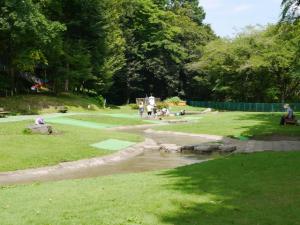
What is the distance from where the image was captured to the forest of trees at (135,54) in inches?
1737

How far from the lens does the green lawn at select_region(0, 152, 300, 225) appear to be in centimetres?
834

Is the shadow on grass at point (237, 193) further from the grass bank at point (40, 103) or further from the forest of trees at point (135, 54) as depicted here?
the grass bank at point (40, 103)

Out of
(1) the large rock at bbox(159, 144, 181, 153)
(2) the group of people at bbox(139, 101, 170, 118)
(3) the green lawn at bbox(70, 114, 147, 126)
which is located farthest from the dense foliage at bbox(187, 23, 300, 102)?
(1) the large rock at bbox(159, 144, 181, 153)

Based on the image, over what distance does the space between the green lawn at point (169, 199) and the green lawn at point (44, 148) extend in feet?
17.8

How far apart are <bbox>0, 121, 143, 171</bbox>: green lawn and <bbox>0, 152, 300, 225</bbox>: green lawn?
543cm

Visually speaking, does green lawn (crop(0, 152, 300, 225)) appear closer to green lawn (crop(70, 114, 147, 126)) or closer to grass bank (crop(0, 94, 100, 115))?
green lawn (crop(70, 114, 147, 126))

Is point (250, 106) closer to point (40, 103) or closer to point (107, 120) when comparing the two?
point (40, 103)

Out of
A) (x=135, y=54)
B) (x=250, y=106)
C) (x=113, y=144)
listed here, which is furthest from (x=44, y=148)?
(x=135, y=54)

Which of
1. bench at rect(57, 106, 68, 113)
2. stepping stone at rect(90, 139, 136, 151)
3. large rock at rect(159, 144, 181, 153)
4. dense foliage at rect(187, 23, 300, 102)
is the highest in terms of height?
dense foliage at rect(187, 23, 300, 102)

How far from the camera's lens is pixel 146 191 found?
11.0 m

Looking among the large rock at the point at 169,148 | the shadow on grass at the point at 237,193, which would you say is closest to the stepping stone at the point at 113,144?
the large rock at the point at 169,148

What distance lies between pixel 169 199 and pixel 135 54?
64.3 m

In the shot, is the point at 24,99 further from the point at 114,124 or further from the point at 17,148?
the point at 17,148

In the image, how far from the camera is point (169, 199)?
9.85m
